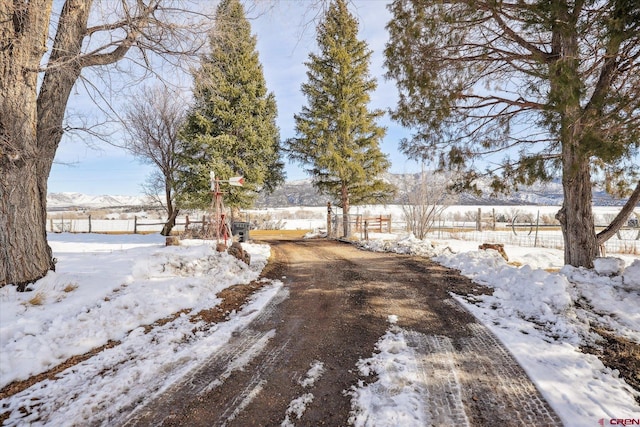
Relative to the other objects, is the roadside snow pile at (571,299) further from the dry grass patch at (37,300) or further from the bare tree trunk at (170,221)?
the bare tree trunk at (170,221)

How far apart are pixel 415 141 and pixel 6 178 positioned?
739cm

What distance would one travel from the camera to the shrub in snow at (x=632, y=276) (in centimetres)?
457

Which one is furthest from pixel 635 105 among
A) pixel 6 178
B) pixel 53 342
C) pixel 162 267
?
pixel 6 178

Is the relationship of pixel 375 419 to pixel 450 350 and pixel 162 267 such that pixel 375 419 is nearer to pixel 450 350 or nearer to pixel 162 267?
pixel 450 350

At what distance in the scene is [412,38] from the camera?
5.86 meters

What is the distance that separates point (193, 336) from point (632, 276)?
21.3ft

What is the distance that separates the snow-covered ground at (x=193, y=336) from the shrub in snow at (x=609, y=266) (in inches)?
0.7

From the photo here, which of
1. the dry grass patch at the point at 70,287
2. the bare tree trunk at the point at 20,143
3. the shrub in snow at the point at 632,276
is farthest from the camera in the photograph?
the shrub in snow at the point at 632,276

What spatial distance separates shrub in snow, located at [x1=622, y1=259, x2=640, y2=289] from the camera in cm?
457

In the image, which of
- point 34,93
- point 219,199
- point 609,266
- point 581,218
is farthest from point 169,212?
point 609,266

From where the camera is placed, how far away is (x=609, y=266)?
16.4ft

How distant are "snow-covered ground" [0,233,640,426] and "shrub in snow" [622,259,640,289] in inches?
0.6

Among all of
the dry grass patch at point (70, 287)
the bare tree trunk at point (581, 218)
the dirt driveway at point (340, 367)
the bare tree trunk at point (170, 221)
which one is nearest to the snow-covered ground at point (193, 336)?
the dry grass patch at point (70, 287)

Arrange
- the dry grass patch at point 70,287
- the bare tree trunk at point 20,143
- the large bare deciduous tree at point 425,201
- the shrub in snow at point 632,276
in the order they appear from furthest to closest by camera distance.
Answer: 1. the large bare deciduous tree at point 425,201
2. the shrub in snow at point 632,276
3. the dry grass patch at point 70,287
4. the bare tree trunk at point 20,143
